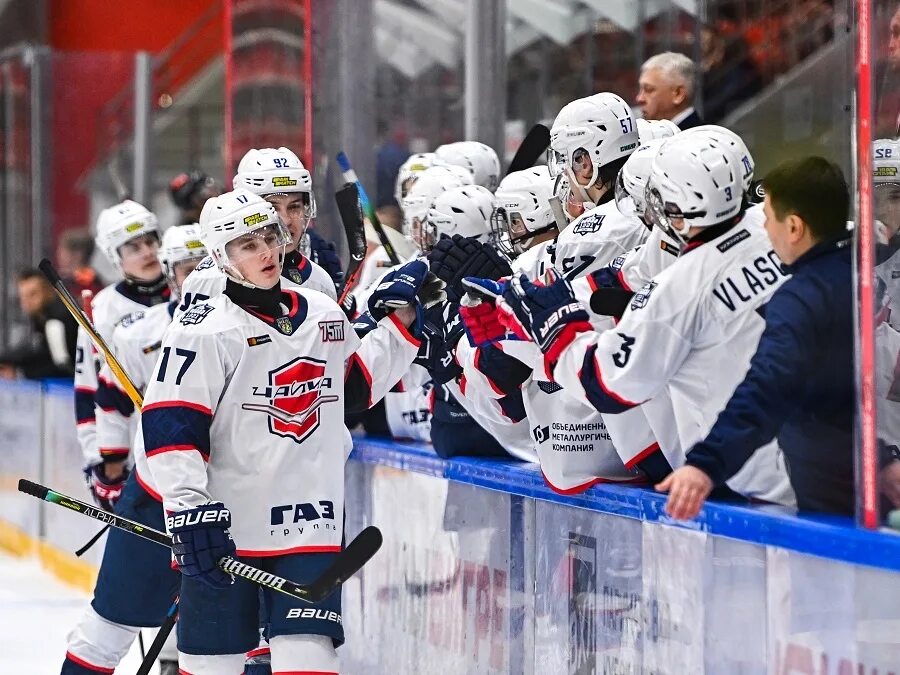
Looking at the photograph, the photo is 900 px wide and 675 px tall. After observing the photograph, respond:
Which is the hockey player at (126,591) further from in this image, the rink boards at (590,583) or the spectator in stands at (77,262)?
the spectator in stands at (77,262)

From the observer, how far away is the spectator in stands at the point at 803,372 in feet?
8.00

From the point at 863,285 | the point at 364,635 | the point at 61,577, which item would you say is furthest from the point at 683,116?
the point at 61,577

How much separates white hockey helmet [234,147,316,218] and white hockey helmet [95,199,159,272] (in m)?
0.88

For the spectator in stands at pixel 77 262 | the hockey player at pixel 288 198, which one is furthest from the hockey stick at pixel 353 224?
the spectator in stands at pixel 77 262

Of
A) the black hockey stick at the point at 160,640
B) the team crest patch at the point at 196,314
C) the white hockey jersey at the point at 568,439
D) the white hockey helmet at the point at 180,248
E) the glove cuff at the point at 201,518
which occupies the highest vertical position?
the white hockey helmet at the point at 180,248

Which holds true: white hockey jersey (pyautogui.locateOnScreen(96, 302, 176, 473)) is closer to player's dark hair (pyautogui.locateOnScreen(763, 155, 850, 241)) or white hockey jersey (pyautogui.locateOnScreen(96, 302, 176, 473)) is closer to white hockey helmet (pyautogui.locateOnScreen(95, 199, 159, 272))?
white hockey helmet (pyautogui.locateOnScreen(95, 199, 159, 272))

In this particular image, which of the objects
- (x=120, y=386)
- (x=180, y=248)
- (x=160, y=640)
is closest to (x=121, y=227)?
(x=180, y=248)

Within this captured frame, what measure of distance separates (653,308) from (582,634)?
0.74 metres

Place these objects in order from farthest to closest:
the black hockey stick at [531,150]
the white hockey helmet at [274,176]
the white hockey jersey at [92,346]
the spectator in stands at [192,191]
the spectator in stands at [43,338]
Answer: the spectator in stands at [43,338], the spectator in stands at [192,191], the white hockey jersey at [92,346], the black hockey stick at [531,150], the white hockey helmet at [274,176]

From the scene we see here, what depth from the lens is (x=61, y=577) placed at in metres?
6.30

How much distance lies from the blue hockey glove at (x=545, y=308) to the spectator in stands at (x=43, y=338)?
4.01 m

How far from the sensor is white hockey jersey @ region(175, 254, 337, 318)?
3656 millimetres

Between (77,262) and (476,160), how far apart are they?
373cm

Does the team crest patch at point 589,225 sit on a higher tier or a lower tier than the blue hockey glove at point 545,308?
higher
